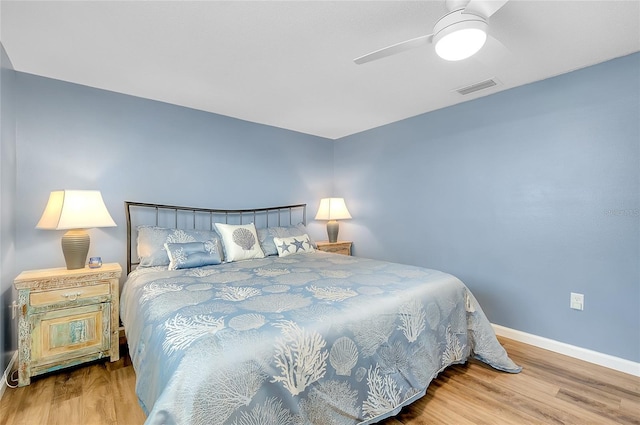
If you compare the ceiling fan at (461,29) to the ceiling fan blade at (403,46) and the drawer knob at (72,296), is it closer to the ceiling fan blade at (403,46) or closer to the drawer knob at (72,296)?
the ceiling fan blade at (403,46)

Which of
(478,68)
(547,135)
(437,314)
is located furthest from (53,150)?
(547,135)

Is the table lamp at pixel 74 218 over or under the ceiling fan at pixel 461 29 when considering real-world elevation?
under

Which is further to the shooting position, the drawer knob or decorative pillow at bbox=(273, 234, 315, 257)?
decorative pillow at bbox=(273, 234, 315, 257)

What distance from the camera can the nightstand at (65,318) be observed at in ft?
6.76

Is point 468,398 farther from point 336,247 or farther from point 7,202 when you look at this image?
point 7,202

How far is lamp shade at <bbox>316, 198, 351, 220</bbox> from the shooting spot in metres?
4.22

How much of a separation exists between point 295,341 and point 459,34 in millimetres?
1757

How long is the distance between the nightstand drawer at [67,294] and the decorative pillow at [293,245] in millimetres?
1581

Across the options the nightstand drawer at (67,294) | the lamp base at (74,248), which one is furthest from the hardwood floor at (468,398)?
the lamp base at (74,248)

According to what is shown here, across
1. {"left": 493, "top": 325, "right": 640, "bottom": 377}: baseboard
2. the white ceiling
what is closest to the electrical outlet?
{"left": 493, "top": 325, "right": 640, "bottom": 377}: baseboard

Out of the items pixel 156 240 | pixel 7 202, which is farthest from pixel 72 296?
pixel 7 202

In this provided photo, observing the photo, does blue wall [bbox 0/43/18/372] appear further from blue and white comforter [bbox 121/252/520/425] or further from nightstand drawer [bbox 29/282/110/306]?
blue and white comforter [bbox 121/252/520/425]

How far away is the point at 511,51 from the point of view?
7.20 feet

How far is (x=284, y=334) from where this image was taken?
133 centimetres
